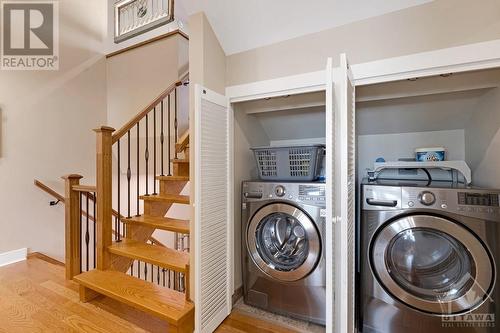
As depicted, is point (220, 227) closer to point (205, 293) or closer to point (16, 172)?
point (205, 293)

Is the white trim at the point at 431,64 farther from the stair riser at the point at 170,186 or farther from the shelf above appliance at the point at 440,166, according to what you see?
the stair riser at the point at 170,186

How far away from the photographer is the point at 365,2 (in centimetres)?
131

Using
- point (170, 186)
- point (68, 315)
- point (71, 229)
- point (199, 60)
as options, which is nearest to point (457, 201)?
point (199, 60)

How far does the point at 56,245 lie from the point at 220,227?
281 centimetres

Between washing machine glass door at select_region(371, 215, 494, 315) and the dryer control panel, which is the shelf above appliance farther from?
washing machine glass door at select_region(371, 215, 494, 315)

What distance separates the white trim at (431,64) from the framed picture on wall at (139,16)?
3.78 feet

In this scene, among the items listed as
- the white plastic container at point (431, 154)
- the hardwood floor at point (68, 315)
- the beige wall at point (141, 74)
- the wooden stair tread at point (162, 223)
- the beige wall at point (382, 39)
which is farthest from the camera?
the beige wall at point (141, 74)

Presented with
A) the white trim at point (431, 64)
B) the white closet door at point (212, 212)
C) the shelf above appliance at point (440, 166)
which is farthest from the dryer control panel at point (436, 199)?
the white closet door at point (212, 212)

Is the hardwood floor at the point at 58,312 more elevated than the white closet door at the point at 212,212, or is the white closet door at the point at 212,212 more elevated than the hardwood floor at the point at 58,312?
the white closet door at the point at 212,212

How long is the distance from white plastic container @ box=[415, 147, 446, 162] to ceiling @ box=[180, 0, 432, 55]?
104 centimetres

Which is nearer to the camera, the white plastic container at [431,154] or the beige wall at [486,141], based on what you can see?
the beige wall at [486,141]

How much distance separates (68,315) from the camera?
5.49 ft

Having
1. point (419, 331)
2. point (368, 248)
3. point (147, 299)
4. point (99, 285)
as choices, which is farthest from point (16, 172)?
point (419, 331)

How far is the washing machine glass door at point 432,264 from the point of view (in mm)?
1218
